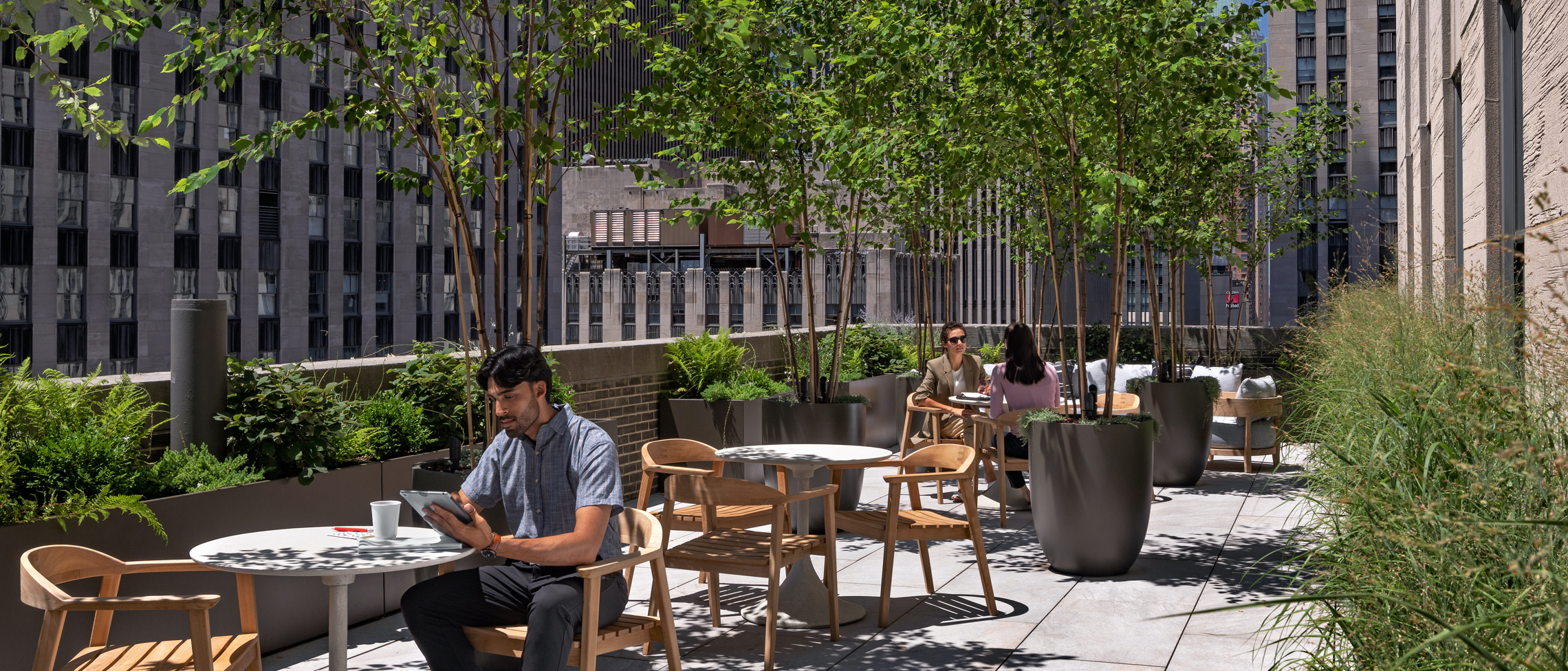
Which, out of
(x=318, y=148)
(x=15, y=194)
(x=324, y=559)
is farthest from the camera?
(x=318, y=148)

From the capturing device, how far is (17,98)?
173ft

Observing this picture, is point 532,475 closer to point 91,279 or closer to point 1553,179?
point 1553,179

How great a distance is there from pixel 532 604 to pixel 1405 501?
254 centimetres

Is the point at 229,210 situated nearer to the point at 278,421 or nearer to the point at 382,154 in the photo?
the point at 382,154

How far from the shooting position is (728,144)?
8.77 m

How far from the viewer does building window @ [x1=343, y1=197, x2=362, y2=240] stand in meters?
68.5

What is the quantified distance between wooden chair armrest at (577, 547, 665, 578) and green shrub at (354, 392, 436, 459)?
2.80 metres

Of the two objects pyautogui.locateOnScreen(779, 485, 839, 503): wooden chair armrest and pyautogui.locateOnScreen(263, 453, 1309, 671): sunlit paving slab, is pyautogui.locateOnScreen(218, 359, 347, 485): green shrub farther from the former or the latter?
pyautogui.locateOnScreen(779, 485, 839, 503): wooden chair armrest

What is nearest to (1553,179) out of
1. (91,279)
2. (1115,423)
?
(1115,423)

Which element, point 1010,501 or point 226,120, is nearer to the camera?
point 1010,501

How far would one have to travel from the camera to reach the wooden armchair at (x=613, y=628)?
150 inches

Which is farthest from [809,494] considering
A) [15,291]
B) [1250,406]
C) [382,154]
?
[382,154]

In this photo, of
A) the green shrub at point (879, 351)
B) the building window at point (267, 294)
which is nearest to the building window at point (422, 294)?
the building window at point (267, 294)

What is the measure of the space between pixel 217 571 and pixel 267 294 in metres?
64.9
